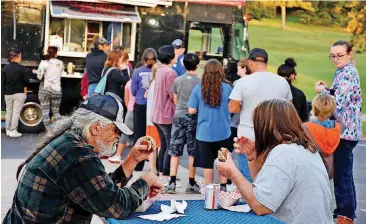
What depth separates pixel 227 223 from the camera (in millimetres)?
4652

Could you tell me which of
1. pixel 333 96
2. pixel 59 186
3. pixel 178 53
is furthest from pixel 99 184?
pixel 178 53

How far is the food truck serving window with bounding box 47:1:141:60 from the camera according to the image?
619 inches

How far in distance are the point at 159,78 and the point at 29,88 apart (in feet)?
18.9

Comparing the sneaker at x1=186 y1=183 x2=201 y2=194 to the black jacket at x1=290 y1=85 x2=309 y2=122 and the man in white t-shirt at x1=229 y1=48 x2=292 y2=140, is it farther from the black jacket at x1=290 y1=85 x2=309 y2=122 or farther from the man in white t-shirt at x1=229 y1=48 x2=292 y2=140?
the man in white t-shirt at x1=229 y1=48 x2=292 y2=140

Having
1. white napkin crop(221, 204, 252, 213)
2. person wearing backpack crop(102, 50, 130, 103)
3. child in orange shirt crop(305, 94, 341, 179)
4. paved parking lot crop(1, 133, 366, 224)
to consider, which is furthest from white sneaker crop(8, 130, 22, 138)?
white napkin crop(221, 204, 252, 213)

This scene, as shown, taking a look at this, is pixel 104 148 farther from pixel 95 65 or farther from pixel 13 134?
pixel 13 134

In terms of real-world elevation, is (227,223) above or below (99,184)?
below

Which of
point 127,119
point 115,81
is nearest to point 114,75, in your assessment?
point 115,81

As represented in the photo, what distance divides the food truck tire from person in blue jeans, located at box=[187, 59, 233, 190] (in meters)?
6.75

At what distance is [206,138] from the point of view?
941cm

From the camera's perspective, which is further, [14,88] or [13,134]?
[13,134]

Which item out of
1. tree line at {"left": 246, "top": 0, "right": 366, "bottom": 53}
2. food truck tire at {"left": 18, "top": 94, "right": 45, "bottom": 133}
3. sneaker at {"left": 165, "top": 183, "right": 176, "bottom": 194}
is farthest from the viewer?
tree line at {"left": 246, "top": 0, "right": 366, "bottom": 53}

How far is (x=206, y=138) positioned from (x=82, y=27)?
23.8 feet

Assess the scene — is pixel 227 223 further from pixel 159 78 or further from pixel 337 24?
pixel 337 24
